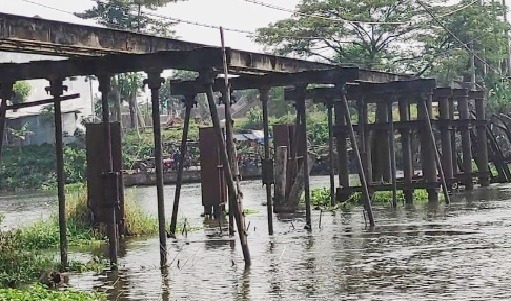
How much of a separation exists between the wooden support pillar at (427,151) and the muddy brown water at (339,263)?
265cm

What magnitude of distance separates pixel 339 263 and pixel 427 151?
11.2m

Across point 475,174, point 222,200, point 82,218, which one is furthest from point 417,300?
point 475,174

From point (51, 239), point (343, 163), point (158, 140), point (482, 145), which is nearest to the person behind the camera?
point (158, 140)

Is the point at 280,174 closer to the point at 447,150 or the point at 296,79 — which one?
the point at 296,79

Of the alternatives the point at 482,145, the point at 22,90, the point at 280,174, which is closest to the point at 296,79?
the point at 280,174

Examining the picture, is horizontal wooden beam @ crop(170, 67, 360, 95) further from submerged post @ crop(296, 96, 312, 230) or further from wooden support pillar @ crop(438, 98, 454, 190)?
wooden support pillar @ crop(438, 98, 454, 190)

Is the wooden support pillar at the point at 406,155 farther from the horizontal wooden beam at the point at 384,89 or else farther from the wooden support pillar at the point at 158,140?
the wooden support pillar at the point at 158,140

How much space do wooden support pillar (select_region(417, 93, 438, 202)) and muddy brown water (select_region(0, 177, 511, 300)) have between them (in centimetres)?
265

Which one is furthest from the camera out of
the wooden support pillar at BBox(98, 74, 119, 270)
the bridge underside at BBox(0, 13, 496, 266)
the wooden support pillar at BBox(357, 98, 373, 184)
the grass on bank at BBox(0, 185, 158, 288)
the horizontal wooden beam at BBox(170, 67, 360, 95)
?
the wooden support pillar at BBox(357, 98, 373, 184)

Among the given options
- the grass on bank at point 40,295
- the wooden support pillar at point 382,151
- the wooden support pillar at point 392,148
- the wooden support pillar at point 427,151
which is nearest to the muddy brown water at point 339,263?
the grass on bank at point 40,295

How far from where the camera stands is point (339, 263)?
14.4 m

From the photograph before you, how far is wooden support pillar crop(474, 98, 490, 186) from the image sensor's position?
2986cm

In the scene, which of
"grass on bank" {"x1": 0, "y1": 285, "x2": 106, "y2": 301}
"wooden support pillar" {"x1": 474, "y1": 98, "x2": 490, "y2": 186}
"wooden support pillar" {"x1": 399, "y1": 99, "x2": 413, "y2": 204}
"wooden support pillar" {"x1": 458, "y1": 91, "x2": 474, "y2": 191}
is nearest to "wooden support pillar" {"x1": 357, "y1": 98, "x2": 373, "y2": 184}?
"wooden support pillar" {"x1": 399, "y1": 99, "x2": 413, "y2": 204}

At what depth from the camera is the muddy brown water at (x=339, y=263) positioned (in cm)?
1195
